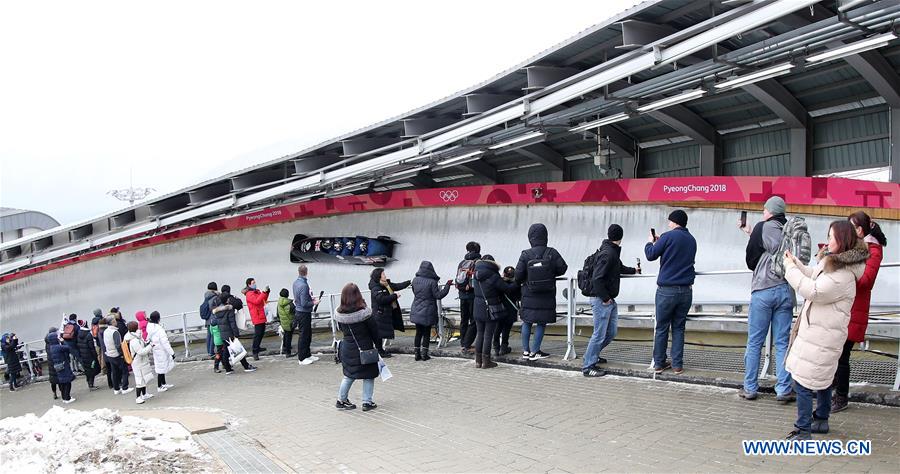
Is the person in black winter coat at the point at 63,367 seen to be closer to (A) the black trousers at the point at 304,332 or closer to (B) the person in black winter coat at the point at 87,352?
(B) the person in black winter coat at the point at 87,352

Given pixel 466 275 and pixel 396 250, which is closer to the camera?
pixel 466 275

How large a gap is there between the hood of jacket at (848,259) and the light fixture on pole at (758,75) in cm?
392

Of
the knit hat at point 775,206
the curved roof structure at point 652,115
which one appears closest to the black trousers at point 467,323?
the curved roof structure at point 652,115

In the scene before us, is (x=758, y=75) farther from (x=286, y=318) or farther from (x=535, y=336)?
(x=286, y=318)

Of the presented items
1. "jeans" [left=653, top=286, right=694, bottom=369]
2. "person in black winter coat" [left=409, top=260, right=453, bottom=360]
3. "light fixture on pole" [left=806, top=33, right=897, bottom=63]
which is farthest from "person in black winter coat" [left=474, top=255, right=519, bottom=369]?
"light fixture on pole" [left=806, top=33, right=897, bottom=63]

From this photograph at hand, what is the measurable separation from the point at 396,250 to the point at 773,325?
12.5 meters

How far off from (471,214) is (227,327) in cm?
677

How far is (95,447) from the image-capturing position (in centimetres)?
495

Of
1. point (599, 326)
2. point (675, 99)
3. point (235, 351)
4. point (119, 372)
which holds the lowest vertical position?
point (119, 372)

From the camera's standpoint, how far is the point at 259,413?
730 cm

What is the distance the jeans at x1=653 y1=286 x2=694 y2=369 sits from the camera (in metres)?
A: 6.07

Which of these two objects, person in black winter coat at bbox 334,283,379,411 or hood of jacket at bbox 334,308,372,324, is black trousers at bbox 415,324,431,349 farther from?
hood of jacket at bbox 334,308,372,324

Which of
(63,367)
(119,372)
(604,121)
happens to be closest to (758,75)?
(604,121)

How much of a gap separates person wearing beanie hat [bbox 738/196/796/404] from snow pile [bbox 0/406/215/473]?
4.49 meters
